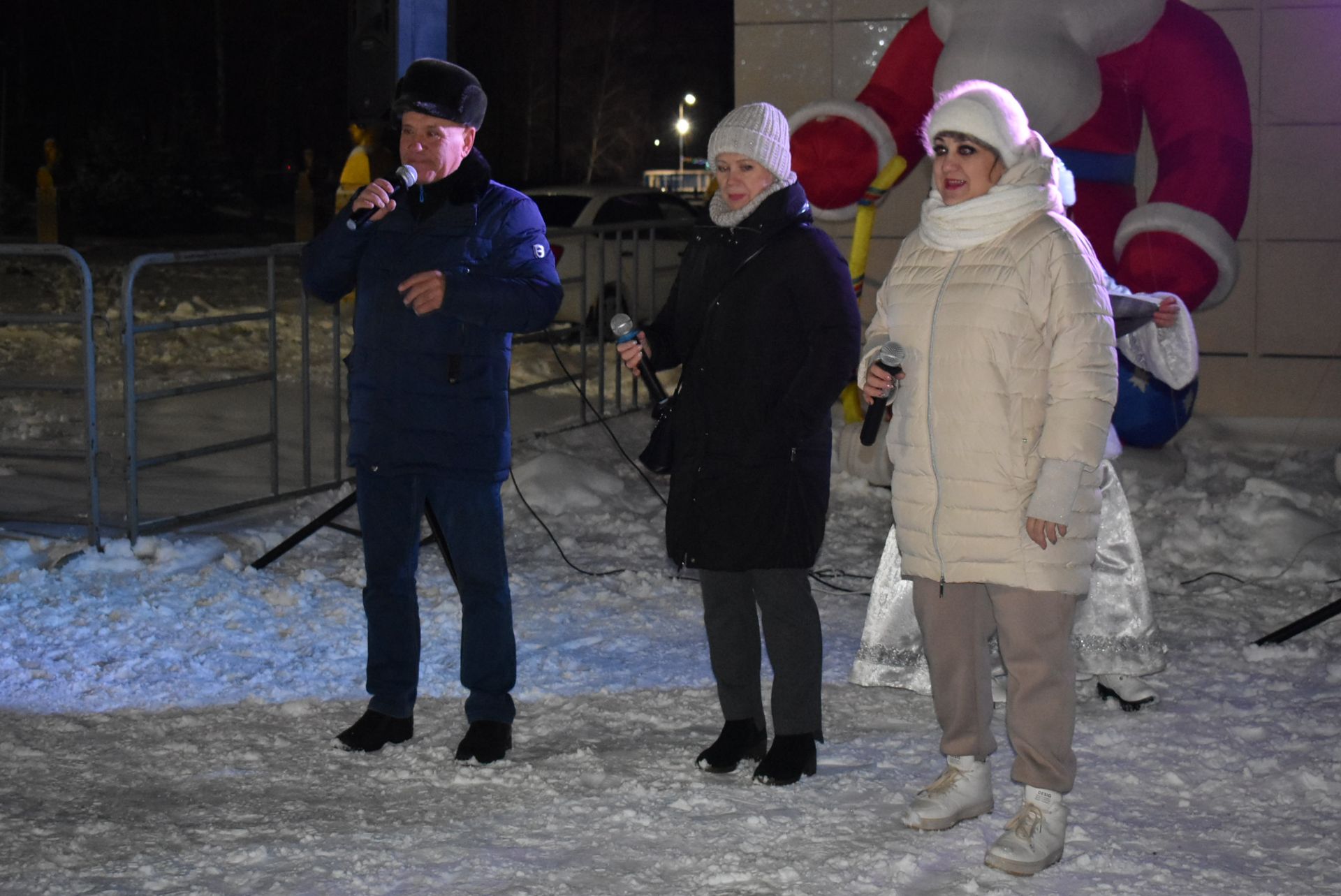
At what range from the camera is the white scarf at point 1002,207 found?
401 centimetres

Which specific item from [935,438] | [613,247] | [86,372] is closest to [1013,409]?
[935,438]

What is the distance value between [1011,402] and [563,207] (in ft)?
40.0

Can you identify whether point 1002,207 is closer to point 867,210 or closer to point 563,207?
point 867,210

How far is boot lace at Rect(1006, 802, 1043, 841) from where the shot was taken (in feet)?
13.1

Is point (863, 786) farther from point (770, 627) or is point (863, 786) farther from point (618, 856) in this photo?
point (618, 856)

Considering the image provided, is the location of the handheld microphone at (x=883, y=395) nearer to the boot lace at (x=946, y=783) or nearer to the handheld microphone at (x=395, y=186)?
the boot lace at (x=946, y=783)

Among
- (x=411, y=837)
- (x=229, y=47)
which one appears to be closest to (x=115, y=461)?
(x=411, y=837)

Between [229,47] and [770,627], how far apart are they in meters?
48.3

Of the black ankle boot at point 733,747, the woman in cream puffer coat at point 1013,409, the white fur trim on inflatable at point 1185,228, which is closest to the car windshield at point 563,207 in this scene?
the white fur trim on inflatable at point 1185,228

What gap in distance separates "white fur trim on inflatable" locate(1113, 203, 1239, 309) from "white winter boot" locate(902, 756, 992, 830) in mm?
4871

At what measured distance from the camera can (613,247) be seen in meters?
13.3

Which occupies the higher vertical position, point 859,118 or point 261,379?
point 859,118

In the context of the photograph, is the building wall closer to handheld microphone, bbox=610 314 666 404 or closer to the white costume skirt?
the white costume skirt

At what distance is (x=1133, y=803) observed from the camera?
4.48 m
